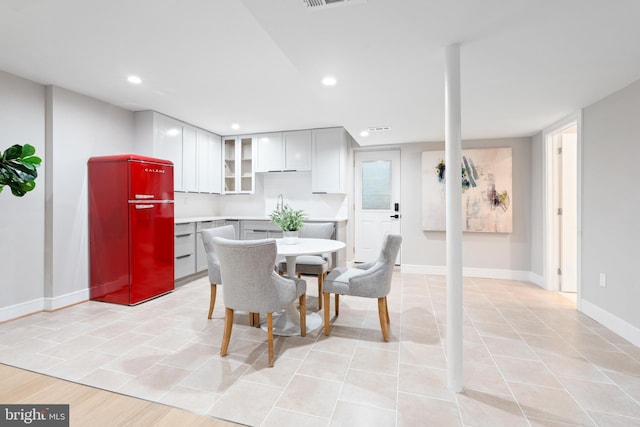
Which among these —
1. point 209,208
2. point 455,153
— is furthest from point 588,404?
point 209,208

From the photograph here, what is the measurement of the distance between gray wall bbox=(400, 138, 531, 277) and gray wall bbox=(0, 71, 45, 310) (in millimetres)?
4849

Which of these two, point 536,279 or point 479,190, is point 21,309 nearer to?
point 479,190

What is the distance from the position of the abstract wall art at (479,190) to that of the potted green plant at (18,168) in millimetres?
4876

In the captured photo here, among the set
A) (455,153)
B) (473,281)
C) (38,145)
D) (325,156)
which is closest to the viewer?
(455,153)

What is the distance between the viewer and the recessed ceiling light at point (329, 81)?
2.55m

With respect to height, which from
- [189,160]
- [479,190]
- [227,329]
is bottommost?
[227,329]

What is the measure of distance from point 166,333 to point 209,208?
11.1ft

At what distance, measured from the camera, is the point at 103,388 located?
1941mm

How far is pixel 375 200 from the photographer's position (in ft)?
18.8

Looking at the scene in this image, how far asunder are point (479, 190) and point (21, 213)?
5.82 m

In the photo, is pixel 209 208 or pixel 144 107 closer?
pixel 144 107

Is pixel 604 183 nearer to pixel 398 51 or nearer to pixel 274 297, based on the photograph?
pixel 398 51

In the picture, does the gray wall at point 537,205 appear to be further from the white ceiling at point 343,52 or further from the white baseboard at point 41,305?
the white baseboard at point 41,305

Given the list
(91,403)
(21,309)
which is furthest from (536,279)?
(21,309)
